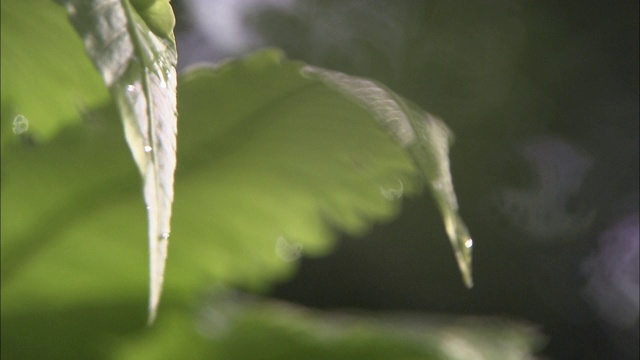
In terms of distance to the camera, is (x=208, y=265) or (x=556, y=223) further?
(x=556, y=223)

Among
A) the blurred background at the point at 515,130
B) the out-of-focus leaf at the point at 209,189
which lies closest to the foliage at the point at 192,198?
the out-of-focus leaf at the point at 209,189

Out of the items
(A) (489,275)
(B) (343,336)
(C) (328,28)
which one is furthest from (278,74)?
(C) (328,28)

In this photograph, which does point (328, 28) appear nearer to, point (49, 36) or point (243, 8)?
point (243, 8)

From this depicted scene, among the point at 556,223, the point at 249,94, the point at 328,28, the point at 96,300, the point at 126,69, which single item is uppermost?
the point at 126,69

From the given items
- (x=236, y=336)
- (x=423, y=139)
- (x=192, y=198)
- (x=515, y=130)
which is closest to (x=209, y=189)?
(x=192, y=198)

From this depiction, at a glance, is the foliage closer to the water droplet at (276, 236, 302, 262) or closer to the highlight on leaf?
the water droplet at (276, 236, 302, 262)

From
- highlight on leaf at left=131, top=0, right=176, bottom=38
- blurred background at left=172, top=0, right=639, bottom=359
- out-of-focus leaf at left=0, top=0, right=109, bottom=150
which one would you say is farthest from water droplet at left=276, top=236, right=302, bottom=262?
blurred background at left=172, top=0, right=639, bottom=359
